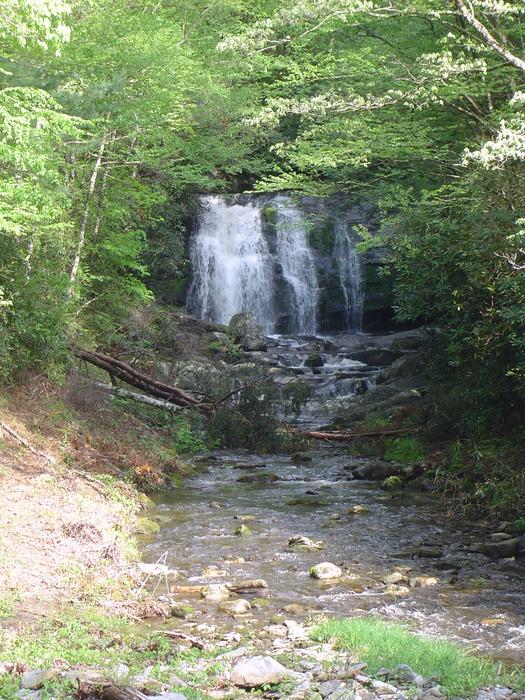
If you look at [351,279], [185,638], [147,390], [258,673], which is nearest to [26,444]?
[147,390]

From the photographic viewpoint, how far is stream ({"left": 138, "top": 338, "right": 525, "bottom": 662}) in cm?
647

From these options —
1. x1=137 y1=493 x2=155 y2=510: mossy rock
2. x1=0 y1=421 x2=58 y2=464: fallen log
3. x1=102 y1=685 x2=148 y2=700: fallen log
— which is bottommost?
x1=137 y1=493 x2=155 y2=510: mossy rock

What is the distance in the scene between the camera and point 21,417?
10.8m

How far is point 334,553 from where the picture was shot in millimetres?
8406

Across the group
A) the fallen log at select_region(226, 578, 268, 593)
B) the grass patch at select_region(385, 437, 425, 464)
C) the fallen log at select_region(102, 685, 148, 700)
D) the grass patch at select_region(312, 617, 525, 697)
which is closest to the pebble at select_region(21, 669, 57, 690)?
the fallen log at select_region(102, 685, 148, 700)

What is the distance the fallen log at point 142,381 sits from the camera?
44.2 ft

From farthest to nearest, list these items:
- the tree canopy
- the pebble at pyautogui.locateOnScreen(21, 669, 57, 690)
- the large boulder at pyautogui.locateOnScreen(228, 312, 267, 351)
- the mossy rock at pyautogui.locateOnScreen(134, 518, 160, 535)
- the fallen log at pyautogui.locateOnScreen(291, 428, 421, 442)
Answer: the large boulder at pyautogui.locateOnScreen(228, 312, 267, 351) < the fallen log at pyautogui.locateOnScreen(291, 428, 421, 442) < the tree canopy < the mossy rock at pyautogui.locateOnScreen(134, 518, 160, 535) < the pebble at pyautogui.locateOnScreen(21, 669, 57, 690)

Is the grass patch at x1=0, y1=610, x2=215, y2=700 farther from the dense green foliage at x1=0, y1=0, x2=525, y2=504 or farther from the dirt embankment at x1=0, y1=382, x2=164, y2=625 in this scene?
the dense green foliage at x1=0, y1=0, x2=525, y2=504

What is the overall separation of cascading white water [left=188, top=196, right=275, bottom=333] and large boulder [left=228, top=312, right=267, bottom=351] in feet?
7.03

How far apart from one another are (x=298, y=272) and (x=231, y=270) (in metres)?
2.39

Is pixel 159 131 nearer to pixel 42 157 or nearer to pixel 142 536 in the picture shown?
pixel 42 157

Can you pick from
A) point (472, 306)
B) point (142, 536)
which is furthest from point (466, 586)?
point (472, 306)

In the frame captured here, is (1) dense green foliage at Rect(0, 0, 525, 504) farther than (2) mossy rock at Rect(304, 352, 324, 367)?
No

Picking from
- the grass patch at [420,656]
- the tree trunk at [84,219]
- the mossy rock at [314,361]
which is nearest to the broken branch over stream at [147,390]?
the tree trunk at [84,219]
